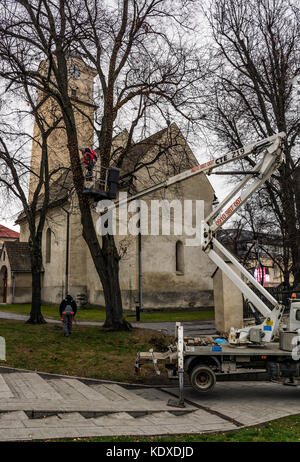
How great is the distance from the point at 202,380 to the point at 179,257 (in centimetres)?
2229

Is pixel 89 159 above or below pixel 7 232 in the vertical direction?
below

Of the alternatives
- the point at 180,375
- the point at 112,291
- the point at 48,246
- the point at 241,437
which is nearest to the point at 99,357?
the point at 112,291

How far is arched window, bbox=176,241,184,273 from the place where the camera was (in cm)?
3130

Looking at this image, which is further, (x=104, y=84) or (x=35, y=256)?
(x=35, y=256)

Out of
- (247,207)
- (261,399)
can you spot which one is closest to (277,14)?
(247,207)

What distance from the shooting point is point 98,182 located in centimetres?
1149

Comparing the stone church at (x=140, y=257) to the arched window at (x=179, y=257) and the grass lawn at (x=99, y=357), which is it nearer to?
the arched window at (x=179, y=257)

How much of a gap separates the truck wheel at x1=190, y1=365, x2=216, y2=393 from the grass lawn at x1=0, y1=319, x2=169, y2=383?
1.98 metres

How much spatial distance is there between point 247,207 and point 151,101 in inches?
610

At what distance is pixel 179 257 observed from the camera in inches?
1239

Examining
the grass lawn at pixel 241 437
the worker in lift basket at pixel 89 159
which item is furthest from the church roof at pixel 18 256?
the grass lawn at pixel 241 437

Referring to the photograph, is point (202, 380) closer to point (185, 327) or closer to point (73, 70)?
point (185, 327)

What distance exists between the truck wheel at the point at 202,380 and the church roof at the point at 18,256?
33002mm

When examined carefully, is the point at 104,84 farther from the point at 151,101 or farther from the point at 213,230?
the point at 213,230
